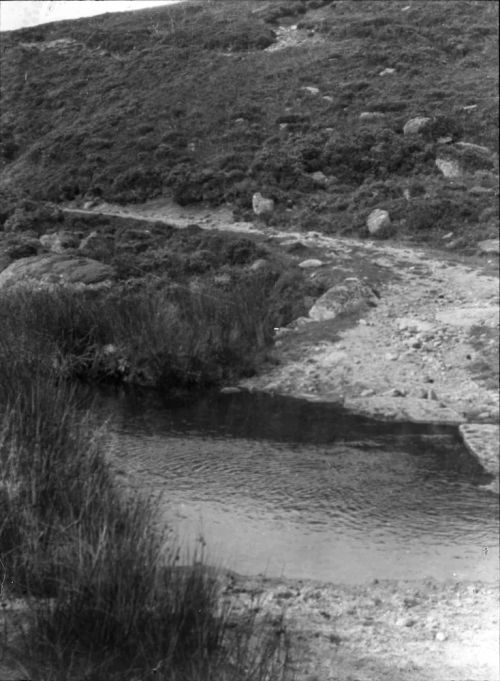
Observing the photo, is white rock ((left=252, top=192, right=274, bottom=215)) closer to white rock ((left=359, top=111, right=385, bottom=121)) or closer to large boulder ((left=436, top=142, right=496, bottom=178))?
large boulder ((left=436, top=142, right=496, bottom=178))

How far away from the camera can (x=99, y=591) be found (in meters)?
4.30

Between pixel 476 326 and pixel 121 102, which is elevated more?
pixel 121 102

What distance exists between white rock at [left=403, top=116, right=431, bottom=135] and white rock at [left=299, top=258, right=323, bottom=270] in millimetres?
7538

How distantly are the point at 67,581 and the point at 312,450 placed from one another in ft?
20.4

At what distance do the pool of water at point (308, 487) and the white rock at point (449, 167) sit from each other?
11543mm

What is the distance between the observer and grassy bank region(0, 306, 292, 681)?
419 centimetres

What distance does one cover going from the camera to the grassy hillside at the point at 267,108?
1452 cm

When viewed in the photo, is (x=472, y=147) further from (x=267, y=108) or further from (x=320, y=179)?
(x=267, y=108)

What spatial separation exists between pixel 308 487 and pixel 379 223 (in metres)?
11.6

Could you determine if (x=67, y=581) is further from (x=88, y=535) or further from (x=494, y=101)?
(x=494, y=101)

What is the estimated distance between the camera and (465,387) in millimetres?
12430

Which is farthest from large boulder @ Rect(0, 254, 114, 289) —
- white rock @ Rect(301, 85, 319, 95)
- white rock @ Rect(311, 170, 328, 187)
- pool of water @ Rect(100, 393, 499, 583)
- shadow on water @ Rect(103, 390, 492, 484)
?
white rock @ Rect(301, 85, 319, 95)

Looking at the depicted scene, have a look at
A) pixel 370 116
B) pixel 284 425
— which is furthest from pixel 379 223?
pixel 284 425

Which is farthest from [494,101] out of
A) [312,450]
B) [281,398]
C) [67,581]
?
[67,581]
